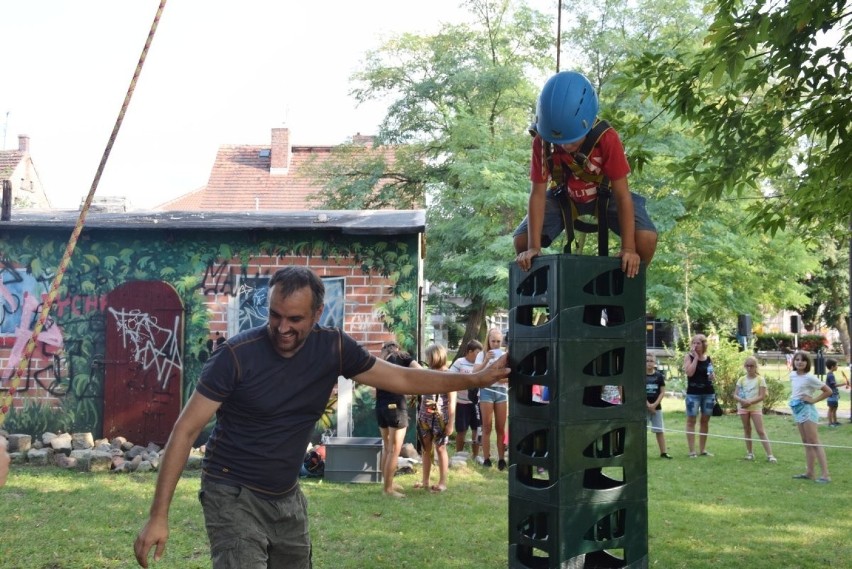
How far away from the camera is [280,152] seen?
44438 millimetres

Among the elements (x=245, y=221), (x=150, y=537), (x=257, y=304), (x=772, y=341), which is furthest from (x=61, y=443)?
(x=772, y=341)

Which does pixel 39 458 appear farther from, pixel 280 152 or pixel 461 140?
pixel 280 152

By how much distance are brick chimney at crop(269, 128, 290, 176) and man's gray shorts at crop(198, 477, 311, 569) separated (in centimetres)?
4115

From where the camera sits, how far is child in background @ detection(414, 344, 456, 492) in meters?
10.7

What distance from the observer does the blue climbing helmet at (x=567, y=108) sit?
422 centimetres

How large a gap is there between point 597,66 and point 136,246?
62.0 ft

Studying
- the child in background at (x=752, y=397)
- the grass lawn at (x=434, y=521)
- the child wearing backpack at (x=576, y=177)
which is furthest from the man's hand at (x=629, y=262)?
the child in background at (x=752, y=397)

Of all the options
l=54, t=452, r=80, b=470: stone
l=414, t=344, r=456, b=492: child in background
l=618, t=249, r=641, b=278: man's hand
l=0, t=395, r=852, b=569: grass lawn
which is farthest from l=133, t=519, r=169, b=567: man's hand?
l=54, t=452, r=80, b=470: stone

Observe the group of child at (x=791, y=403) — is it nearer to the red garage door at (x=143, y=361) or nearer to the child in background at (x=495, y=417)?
the child in background at (x=495, y=417)

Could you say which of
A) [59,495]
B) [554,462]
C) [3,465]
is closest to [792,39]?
[554,462]

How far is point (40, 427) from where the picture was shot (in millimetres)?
13789

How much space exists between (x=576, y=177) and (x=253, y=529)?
248cm

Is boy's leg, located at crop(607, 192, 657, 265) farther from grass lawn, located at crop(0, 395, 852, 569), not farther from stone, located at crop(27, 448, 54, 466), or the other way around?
stone, located at crop(27, 448, 54, 466)

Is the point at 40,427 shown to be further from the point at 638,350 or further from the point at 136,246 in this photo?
the point at 638,350
